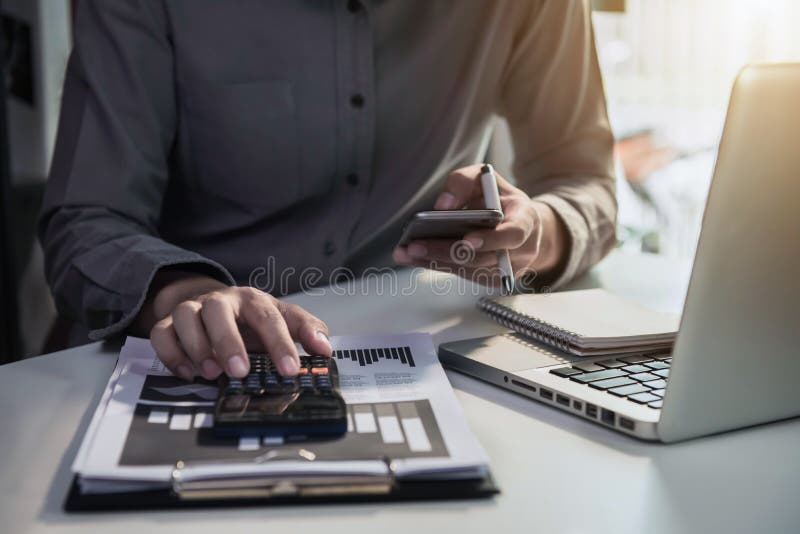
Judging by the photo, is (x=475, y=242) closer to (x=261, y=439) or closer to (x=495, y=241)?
(x=495, y=241)

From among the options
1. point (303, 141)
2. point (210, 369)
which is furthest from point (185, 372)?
point (303, 141)

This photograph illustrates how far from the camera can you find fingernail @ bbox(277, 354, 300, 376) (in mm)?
616

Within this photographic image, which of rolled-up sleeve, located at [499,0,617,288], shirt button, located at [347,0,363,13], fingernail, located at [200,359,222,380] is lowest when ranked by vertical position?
fingernail, located at [200,359,222,380]

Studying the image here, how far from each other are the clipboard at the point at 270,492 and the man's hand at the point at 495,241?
39cm

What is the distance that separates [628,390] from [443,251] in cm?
29

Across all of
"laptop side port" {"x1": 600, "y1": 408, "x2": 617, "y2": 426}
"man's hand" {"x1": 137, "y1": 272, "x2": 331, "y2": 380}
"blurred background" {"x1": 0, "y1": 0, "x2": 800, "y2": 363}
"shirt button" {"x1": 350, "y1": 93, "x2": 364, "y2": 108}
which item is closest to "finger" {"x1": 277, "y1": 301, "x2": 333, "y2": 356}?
"man's hand" {"x1": 137, "y1": 272, "x2": 331, "y2": 380}

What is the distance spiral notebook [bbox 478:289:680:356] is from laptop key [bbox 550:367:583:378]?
0.04m

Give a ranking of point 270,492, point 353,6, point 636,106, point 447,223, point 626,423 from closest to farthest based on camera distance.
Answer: point 270,492, point 626,423, point 447,223, point 353,6, point 636,106

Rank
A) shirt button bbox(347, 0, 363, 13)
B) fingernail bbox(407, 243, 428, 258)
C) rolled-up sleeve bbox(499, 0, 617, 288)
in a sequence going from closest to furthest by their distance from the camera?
fingernail bbox(407, 243, 428, 258) < shirt button bbox(347, 0, 363, 13) < rolled-up sleeve bbox(499, 0, 617, 288)

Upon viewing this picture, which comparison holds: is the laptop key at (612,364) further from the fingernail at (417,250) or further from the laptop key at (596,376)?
the fingernail at (417,250)

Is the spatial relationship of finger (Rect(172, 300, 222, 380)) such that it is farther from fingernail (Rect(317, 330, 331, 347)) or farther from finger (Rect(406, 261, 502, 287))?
finger (Rect(406, 261, 502, 287))

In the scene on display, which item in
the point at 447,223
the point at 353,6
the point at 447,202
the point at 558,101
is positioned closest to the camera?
the point at 447,223

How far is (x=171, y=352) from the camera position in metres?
0.65

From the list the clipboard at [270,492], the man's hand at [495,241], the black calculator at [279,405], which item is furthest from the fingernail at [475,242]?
the clipboard at [270,492]
